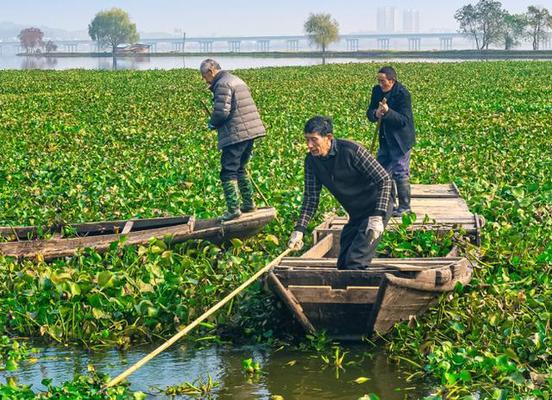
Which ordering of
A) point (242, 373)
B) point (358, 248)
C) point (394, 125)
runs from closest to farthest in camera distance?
1. point (242, 373)
2. point (358, 248)
3. point (394, 125)

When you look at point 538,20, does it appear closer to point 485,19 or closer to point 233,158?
point 485,19

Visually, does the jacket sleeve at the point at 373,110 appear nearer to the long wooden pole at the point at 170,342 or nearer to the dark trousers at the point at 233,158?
the dark trousers at the point at 233,158

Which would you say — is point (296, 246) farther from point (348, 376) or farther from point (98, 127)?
point (98, 127)

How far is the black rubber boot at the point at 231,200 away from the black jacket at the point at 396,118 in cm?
160

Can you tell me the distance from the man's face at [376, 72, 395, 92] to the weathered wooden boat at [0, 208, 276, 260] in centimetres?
174

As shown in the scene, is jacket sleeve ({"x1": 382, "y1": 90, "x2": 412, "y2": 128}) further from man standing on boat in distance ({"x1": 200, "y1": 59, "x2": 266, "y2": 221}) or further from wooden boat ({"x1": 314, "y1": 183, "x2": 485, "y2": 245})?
man standing on boat in distance ({"x1": 200, "y1": 59, "x2": 266, "y2": 221})

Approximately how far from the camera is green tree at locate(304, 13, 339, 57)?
555ft

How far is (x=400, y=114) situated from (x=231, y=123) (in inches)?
69.5

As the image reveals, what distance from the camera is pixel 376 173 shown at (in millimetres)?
8008

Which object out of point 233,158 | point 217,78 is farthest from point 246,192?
point 217,78

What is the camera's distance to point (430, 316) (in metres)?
8.30

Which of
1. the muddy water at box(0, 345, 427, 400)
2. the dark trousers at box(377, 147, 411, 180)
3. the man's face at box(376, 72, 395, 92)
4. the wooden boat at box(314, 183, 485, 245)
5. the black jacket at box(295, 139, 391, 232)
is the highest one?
the man's face at box(376, 72, 395, 92)

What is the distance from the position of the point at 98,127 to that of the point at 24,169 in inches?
322

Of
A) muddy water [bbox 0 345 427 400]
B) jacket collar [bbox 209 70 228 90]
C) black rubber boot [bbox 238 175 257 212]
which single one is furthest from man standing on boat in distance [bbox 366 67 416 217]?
muddy water [bbox 0 345 427 400]
